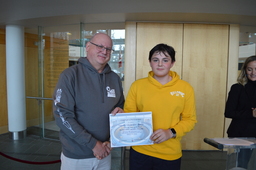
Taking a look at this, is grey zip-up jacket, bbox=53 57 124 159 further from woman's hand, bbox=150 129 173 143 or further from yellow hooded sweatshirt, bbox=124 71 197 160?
woman's hand, bbox=150 129 173 143

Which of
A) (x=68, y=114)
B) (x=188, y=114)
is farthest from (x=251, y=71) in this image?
(x=68, y=114)

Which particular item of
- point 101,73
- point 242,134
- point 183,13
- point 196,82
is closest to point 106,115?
point 101,73

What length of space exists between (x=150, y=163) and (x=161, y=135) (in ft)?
1.14

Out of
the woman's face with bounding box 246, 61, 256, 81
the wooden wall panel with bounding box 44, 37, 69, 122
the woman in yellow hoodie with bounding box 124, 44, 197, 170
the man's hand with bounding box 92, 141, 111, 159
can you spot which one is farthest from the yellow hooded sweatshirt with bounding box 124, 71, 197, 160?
the wooden wall panel with bounding box 44, 37, 69, 122

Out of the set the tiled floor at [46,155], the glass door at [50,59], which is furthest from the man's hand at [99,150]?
the glass door at [50,59]

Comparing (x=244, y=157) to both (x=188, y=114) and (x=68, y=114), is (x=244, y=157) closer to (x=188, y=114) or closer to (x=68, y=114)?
(x=188, y=114)

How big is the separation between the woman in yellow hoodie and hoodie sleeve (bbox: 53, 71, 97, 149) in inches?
21.2

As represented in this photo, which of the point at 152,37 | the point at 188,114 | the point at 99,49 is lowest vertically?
the point at 188,114

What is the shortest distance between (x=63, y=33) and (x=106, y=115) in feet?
13.2

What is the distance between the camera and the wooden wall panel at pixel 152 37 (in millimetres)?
4223

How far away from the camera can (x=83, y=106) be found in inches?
65.7

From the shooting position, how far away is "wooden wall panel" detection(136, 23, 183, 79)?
422 cm

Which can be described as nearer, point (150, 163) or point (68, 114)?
point (68, 114)

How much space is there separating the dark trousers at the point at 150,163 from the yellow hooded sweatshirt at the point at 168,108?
0.12 ft
